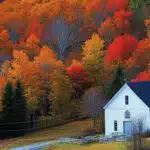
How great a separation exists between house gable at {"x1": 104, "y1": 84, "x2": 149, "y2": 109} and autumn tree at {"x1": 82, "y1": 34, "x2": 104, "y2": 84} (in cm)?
2059

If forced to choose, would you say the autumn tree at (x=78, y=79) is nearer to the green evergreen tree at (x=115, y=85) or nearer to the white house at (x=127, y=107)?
the green evergreen tree at (x=115, y=85)

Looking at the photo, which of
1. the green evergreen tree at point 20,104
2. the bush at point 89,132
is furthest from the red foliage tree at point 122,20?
the bush at point 89,132

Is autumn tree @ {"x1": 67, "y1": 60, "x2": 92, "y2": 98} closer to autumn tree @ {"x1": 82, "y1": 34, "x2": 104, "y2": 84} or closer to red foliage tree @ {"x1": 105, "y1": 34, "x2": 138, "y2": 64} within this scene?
autumn tree @ {"x1": 82, "y1": 34, "x2": 104, "y2": 84}

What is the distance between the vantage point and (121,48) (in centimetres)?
10138

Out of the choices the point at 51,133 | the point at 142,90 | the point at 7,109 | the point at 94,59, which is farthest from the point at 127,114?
the point at 94,59

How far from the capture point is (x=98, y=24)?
125 metres

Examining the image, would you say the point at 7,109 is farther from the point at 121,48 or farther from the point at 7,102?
the point at 121,48

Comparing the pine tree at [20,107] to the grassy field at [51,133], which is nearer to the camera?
the grassy field at [51,133]

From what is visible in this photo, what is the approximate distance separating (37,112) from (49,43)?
38.5 meters

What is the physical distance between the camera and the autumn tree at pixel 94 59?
8902cm

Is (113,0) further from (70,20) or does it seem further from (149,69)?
(149,69)

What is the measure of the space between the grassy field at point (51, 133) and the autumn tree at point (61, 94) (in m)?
2.45

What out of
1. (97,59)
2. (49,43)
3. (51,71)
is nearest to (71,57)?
(49,43)

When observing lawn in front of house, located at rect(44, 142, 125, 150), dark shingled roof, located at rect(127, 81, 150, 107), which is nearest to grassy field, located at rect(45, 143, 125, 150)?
lawn in front of house, located at rect(44, 142, 125, 150)
